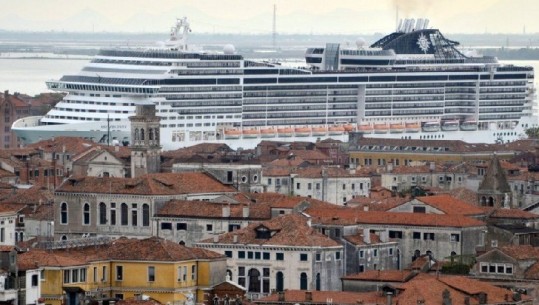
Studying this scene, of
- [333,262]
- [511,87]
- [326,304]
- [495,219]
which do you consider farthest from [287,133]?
[326,304]

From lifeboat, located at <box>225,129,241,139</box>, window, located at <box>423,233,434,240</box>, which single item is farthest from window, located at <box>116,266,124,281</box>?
lifeboat, located at <box>225,129,241,139</box>

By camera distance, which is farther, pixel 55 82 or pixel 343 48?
pixel 343 48

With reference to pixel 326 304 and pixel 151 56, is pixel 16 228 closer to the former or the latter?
pixel 326 304

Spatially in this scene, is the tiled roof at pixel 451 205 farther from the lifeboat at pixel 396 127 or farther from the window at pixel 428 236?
the lifeboat at pixel 396 127

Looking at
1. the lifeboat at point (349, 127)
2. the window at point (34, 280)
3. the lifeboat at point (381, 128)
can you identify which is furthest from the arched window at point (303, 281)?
the lifeboat at point (381, 128)

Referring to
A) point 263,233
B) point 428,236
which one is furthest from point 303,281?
point 428,236
